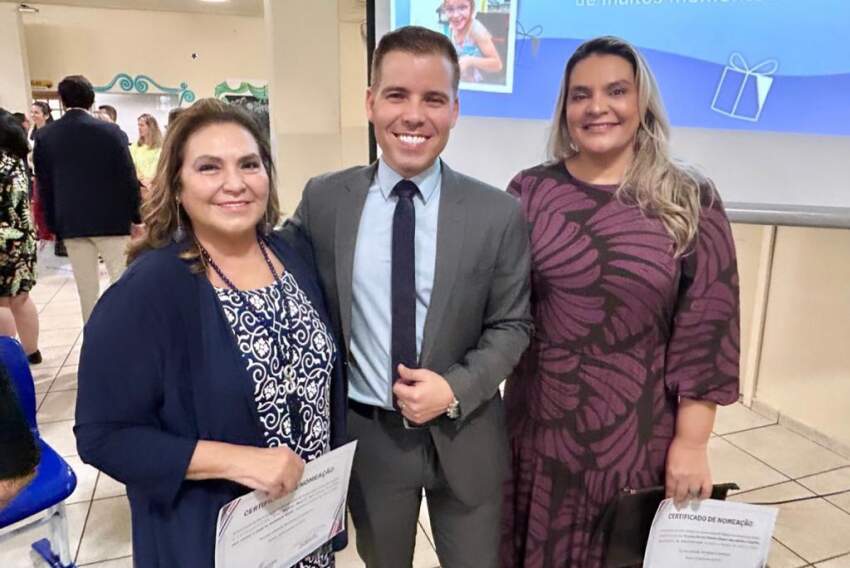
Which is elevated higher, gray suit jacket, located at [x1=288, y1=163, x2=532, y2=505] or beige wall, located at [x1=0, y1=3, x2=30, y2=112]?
beige wall, located at [x1=0, y1=3, x2=30, y2=112]

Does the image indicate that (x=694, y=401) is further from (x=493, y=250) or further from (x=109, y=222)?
(x=109, y=222)

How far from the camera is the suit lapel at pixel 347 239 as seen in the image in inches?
48.1

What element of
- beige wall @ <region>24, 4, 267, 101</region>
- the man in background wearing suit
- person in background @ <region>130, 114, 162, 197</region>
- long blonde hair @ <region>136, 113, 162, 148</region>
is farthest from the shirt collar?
beige wall @ <region>24, 4, 267, 101</region>

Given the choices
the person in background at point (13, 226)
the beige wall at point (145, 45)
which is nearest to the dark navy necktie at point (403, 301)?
the person in background at point (13, 226)

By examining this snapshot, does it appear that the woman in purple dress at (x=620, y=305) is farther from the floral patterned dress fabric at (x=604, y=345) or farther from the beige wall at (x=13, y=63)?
the beige wall at (x=13, y=63)

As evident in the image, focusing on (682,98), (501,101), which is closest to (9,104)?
(501,101)

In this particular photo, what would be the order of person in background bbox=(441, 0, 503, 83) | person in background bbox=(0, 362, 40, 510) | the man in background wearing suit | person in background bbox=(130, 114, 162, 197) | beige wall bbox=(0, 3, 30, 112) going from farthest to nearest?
beige wall bbox=(0, 3, 30, 112) → person in background bbox=(130, 114, 162, 197) → the man in background wearing suit → person in background bbox=(441, 0, 503, 83) → person in background bbox=(0, 362, 40, 510)

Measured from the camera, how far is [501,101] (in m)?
2.13

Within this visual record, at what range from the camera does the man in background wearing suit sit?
11.2 feet

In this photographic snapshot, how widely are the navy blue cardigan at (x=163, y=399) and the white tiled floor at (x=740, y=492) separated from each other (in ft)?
4.09

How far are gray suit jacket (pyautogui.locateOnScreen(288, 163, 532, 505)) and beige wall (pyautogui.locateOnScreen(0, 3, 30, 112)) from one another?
28.5 feet

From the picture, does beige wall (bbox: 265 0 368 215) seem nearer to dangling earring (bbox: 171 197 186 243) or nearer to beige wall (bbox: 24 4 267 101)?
dangling earring (bbox: 171 197 186 243)

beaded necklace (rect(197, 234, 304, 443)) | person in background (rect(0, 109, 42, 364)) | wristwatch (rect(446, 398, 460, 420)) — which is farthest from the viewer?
person in background (rect(0, 109, 42, 364))

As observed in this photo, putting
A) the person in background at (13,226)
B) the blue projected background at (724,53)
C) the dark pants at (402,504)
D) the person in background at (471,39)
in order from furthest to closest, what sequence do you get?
the person in background at (13,226)
the person in background at (471,39)
the blue projected background at (724,53)
the dark pants at (402,504)
